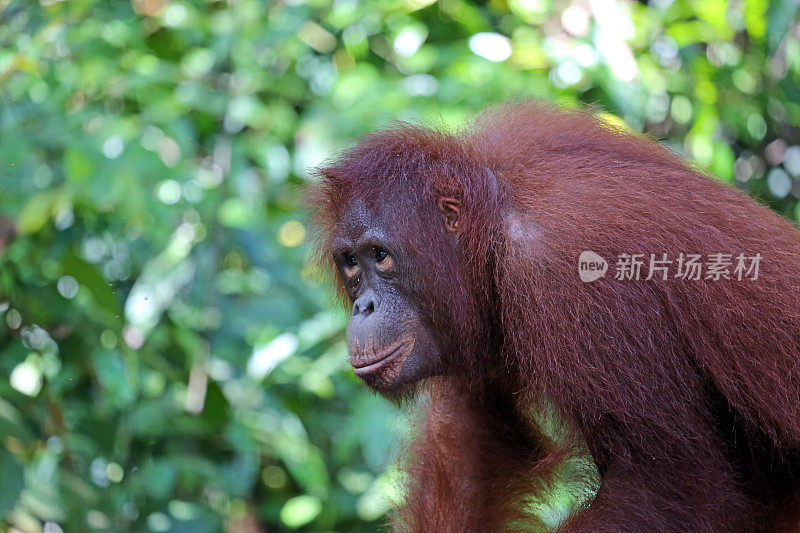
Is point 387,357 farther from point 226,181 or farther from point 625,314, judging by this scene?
point 226,181

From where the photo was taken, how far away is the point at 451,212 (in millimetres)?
2410

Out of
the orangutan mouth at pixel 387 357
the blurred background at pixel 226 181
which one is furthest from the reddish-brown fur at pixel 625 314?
the blurred background at pixel 226 181

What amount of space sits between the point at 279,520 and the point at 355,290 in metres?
2.47

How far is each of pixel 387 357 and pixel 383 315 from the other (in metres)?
0.11

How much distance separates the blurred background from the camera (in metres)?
3.25

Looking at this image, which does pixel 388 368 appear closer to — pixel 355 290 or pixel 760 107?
pixel 355 290

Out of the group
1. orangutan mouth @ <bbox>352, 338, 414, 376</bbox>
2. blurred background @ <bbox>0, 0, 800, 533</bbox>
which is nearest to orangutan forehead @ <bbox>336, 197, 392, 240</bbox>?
orangutan mouth @ <bbox>352, 338, 414, 376</bbox>

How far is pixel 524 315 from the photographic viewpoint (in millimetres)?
2160

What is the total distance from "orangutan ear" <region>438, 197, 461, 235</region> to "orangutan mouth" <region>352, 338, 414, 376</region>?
33cm

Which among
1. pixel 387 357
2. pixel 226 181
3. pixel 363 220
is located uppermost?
pixel 363 220

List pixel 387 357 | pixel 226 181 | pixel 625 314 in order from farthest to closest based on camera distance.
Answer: pixel 226 181 < pixel 387 357 < pixel 625 314

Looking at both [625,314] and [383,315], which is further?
[383,315]

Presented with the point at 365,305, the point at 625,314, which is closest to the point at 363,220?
the point at 365,305

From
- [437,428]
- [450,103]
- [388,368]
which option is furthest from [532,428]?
[450,103]
